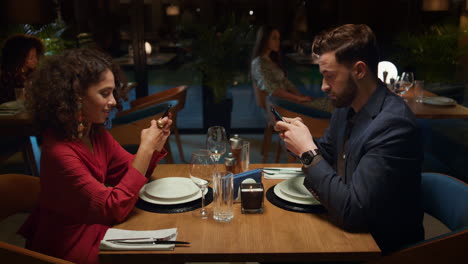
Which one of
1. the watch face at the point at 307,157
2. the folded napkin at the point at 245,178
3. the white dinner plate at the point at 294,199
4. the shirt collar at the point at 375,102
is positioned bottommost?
the white dinner plate at the point at 294,199

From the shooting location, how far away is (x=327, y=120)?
3.96m

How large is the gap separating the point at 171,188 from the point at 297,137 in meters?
0.59

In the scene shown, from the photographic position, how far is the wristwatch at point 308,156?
1780 millimetres

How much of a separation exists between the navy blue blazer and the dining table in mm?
102

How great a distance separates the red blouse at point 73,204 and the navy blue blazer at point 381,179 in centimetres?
73

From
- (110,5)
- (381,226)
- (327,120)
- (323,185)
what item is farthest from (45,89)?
(110,5)

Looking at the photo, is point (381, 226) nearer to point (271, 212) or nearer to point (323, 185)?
point (323, 185)

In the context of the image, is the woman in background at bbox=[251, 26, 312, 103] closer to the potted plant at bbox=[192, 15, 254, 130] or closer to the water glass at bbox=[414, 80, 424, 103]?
the potted plant at bbox=[192, 15, 254, 130]

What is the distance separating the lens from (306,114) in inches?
164

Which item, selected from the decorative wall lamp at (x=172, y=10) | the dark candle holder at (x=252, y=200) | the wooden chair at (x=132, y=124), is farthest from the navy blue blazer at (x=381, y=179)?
the decorative wall lamp at (x=172, y=10)

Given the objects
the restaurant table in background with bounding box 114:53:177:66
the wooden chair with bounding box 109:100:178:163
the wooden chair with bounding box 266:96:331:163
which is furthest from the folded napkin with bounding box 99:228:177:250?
the restaurant table in background with bounding box 114:53:177:66

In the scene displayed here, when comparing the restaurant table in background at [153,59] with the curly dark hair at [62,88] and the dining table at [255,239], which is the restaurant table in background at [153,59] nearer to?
the curly dark hair at [62,88]

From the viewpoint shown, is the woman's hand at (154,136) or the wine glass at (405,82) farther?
the wine glass at (405,82)

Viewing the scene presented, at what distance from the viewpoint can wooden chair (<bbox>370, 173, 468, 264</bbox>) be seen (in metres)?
1.56
